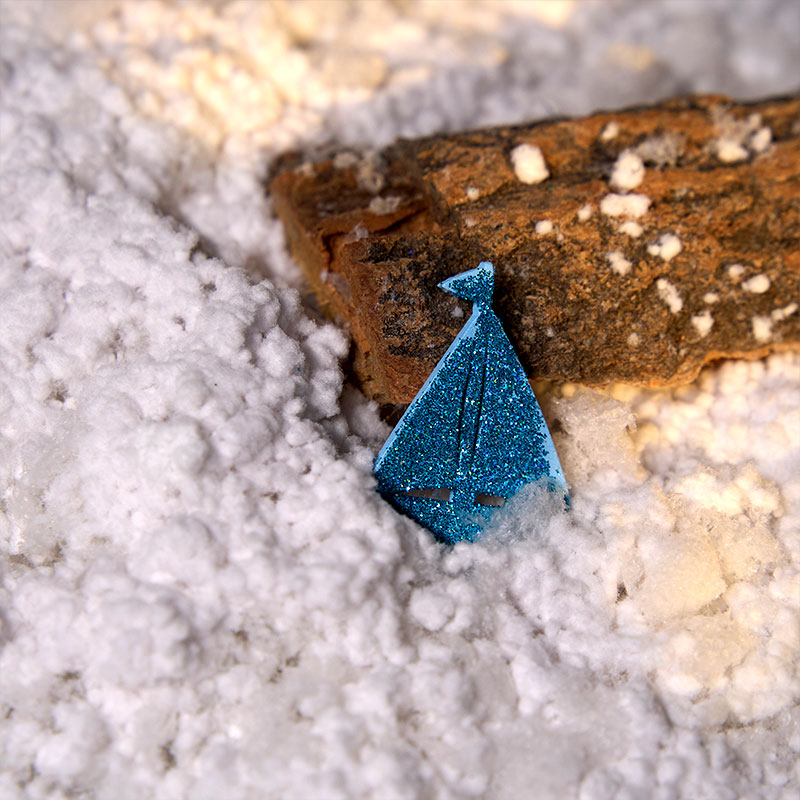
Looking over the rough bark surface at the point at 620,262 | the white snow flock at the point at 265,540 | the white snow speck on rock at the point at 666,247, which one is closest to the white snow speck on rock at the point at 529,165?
the rough bark surface at the point at 620,262

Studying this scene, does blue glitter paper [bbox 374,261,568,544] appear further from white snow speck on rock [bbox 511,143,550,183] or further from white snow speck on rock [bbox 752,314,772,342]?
white snow speck on rock [bbox 752,314,772,342]

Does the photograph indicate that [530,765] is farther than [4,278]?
No

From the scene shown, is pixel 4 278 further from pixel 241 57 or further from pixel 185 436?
pixel 241 57

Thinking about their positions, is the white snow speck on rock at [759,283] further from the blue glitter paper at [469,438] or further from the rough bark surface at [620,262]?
the blue glitter paper at [469,438]

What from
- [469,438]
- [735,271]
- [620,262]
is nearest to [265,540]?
[469,438]

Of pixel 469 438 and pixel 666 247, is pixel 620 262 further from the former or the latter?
pixel 469 438

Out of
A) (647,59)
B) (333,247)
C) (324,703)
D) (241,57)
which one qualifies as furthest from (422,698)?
(647,59)
